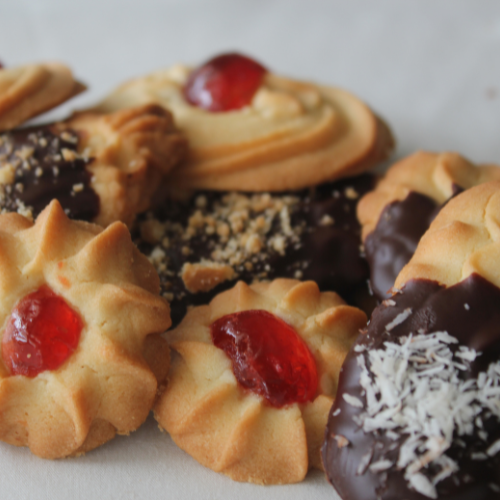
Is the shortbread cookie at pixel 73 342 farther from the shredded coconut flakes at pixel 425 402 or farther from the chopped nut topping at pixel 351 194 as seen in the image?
the chopped nut topping at pixel 351 194

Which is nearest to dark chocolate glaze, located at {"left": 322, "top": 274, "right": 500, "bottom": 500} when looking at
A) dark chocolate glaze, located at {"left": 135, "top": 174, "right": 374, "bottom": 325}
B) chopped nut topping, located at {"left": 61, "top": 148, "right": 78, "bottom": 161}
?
dark chocolate glaze, located at {"left": 135, "top": 174, "right": 374, "bottom": 325}

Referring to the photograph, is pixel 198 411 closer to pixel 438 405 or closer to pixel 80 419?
pixel 80 419

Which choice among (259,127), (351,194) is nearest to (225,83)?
(259,127)

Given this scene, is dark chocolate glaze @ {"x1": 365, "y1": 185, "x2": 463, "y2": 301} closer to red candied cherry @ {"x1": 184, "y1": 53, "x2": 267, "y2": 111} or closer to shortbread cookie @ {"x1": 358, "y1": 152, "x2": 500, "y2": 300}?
shortbread cookie @ {"x1": 358, "y1": 152, "x2": 500, "y2": 300}

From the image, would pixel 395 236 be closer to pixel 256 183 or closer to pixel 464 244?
pixel 464 244

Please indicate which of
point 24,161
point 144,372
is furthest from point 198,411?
point 24,161

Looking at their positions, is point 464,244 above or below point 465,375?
above

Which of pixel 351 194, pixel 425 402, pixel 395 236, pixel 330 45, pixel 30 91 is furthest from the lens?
pixel 330 45
